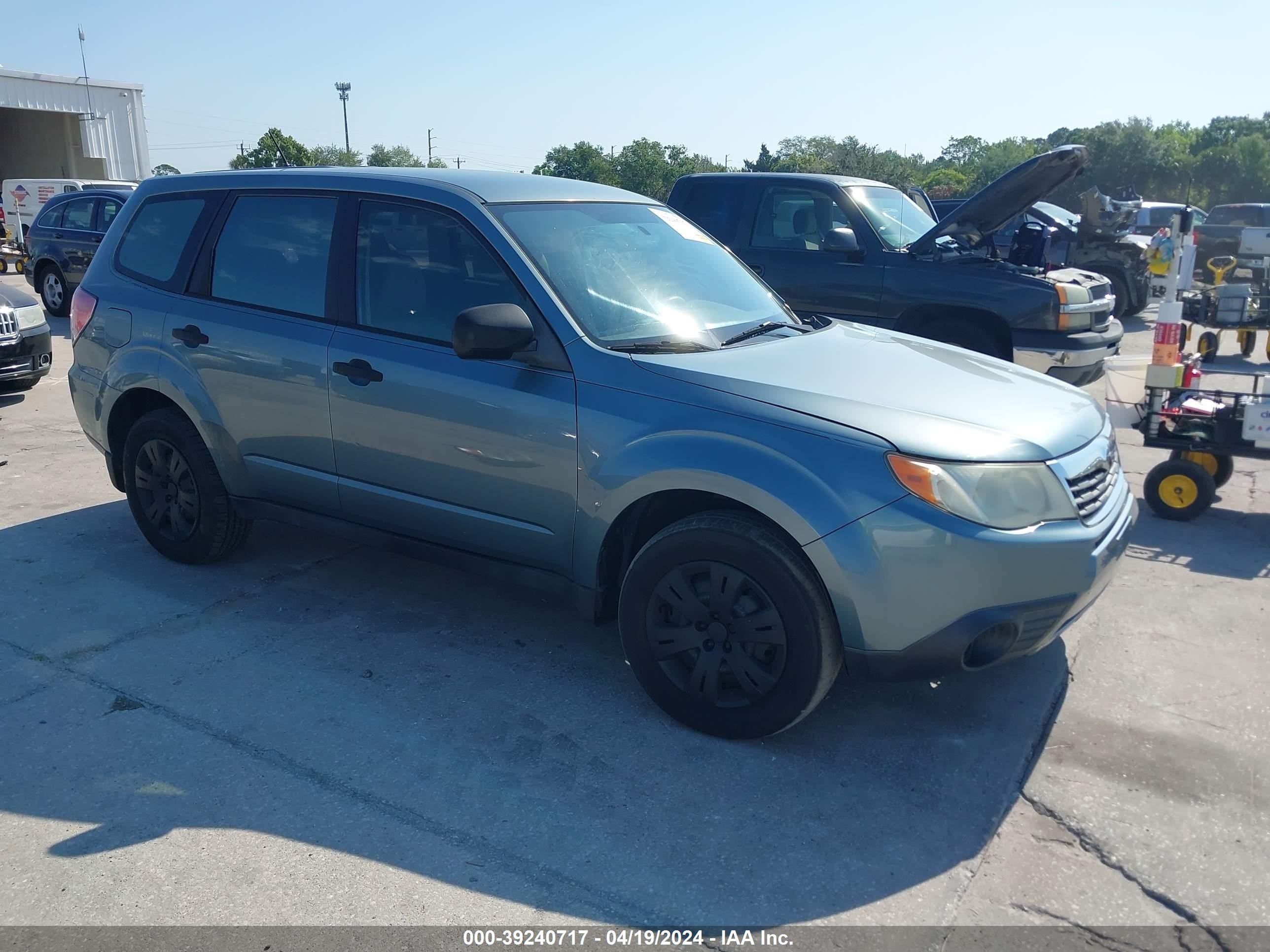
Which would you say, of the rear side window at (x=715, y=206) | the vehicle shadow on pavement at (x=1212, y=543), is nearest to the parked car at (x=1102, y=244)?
the rear side window at (x=715, y=206)

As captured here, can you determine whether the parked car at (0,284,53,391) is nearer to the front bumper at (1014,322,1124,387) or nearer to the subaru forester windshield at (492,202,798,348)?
the subaru forester windshield at (492,202,798,348)

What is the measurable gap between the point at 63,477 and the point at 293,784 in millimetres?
4428

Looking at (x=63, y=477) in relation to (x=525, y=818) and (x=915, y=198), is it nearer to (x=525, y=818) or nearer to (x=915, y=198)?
(x=525, y=818)

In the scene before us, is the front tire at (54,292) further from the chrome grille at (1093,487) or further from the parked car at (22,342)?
the chrome grille at (1093,487)

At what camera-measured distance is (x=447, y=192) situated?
4.05 metres

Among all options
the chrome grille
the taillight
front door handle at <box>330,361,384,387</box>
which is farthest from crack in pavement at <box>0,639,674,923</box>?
the taillight

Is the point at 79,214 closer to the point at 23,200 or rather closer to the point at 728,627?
the point at 728,627

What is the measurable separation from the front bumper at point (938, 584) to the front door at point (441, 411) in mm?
1084

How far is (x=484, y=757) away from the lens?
11.1 feet

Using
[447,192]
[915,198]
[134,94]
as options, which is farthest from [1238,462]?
[134,94]

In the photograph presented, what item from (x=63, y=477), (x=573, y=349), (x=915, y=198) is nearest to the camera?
(x=573, y=349)

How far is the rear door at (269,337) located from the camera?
4.30 metres

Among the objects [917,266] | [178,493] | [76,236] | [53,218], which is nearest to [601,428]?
[178,493]

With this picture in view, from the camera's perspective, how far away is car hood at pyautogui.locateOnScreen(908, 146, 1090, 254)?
25.3 ft
